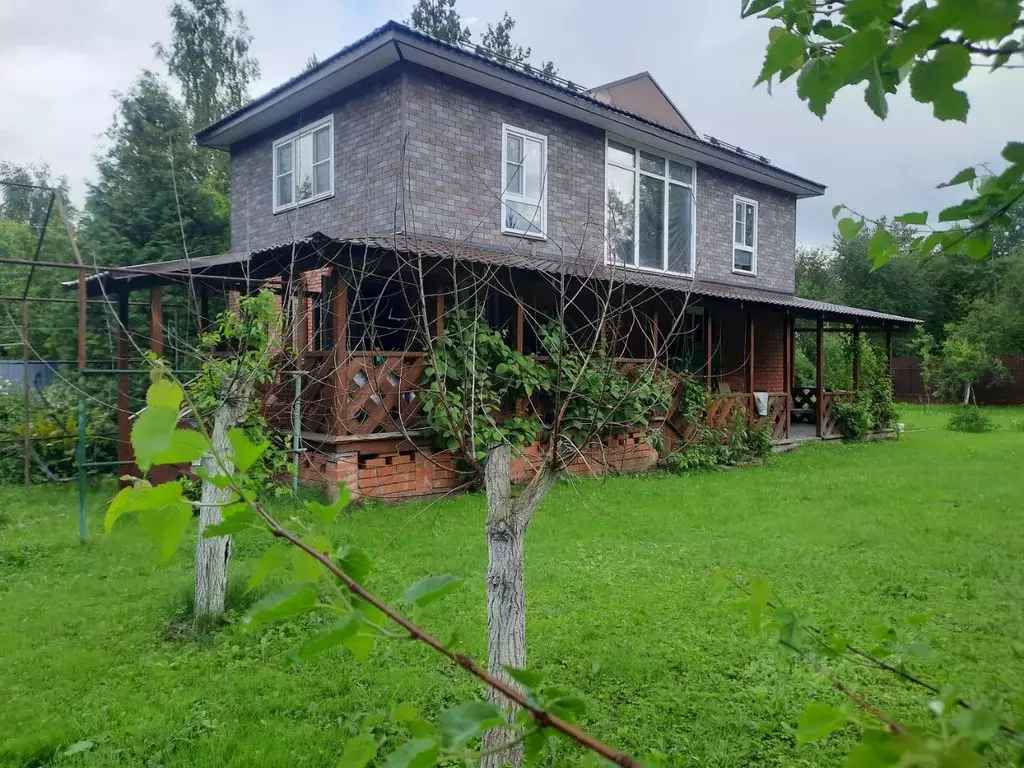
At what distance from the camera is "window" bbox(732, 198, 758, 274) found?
15.5m

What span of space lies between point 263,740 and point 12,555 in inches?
193

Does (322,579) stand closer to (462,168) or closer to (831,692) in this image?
(831,692)

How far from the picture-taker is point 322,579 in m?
0.88

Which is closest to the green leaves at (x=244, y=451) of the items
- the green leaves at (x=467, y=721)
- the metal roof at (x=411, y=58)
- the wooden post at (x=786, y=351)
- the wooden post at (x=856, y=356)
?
the green leaves at (x=467, y=721)

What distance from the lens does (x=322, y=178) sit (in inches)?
466

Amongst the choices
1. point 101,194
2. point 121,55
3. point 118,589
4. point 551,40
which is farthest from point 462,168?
point 551,40

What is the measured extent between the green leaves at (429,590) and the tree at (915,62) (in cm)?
82

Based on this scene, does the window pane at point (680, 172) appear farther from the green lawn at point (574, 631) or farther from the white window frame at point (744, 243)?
the green lawn at point (574, 631)

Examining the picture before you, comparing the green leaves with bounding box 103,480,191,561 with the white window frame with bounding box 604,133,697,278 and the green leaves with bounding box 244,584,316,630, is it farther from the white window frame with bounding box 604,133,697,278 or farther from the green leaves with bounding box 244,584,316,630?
the white window frame with bounding box 604,133,697,278

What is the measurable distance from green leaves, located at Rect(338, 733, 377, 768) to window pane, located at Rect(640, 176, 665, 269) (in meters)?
13.1

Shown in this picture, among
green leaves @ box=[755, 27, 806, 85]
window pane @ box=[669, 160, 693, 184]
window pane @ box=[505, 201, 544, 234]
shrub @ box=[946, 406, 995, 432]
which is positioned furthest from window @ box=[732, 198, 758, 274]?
green leaves @ box=[755, 27, 806, 85]

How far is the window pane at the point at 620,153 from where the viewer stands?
42.7ft

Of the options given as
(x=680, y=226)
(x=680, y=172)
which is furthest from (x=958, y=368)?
(x=680, y=172)

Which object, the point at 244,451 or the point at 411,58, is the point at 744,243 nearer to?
the point at 411,58
